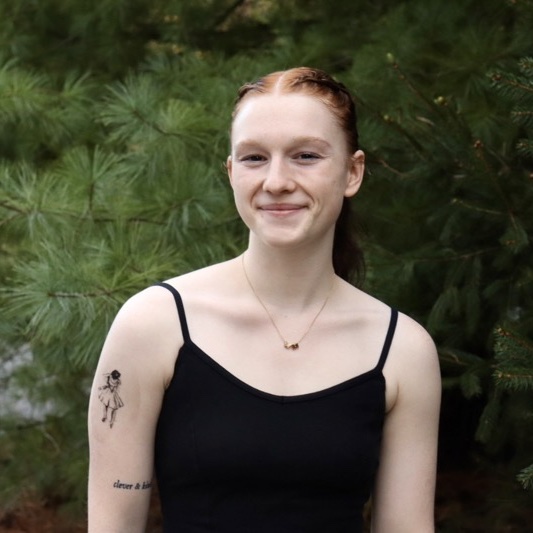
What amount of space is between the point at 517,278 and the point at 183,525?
1.36m

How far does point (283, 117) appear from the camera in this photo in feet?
6.16

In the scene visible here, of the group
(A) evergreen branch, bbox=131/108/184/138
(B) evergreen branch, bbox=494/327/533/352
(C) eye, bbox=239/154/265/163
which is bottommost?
(B) evergreen branch, bbox=494/327/533/352

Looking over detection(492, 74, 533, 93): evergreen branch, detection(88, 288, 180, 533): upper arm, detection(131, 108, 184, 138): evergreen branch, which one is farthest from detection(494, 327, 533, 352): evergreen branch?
detection(131, 108, 184, 138): evergreen branch

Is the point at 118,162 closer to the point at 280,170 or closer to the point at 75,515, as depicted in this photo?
the point at 75,515

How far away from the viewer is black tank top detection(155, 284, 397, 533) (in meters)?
1.86

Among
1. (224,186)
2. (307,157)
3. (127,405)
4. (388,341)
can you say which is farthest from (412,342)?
(224,186)

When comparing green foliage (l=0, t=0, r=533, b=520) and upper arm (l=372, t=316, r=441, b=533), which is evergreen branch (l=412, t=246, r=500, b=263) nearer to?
green foliage (l=0, t=0, r=533, b=520)

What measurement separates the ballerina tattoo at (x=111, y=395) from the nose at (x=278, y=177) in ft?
1.29

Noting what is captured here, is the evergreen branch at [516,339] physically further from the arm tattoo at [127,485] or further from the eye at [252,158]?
the arm tattoo at [127,485]

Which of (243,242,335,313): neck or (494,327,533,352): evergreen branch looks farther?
(494,327,533,352): evergreen branch

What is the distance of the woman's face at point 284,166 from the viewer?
6.14ft

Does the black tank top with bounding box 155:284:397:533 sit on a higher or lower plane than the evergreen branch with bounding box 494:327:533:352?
lower

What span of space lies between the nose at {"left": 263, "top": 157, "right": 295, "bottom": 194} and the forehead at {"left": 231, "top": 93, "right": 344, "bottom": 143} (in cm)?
5

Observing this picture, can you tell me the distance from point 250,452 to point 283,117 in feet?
1.79
